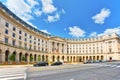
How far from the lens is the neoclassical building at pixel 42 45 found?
5628 centimetres

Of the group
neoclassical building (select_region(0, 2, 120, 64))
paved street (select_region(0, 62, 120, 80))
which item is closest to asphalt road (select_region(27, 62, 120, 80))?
paved street (select_region(0, 62, 120, 80))

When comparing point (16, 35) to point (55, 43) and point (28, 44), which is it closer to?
point (28, 44)

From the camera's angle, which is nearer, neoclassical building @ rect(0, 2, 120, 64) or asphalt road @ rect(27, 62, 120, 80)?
asphalt road @ rect(27, 62, 120, 80)

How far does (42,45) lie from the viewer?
326ft

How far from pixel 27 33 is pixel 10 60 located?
2449cm

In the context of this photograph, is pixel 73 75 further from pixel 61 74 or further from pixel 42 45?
pixel 42 45

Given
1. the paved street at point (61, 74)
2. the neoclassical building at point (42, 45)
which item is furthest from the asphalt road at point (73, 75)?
the neoclassical building at point (42, 45)

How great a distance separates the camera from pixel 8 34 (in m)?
57.8

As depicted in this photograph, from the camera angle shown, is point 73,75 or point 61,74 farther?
point 61,74

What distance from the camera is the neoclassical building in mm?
56281

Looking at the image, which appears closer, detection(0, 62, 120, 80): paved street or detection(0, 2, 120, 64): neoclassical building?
detection(0, 62, 120, 80): paved street

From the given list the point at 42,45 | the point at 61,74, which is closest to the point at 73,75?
the point at 61,74

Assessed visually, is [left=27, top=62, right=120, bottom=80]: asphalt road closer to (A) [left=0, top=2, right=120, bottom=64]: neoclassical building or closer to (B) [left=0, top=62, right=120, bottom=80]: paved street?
(B) [left=0, top=62, right=120, bottom=80]: paved street

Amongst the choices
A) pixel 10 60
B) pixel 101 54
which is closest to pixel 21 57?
pixel 10 60
